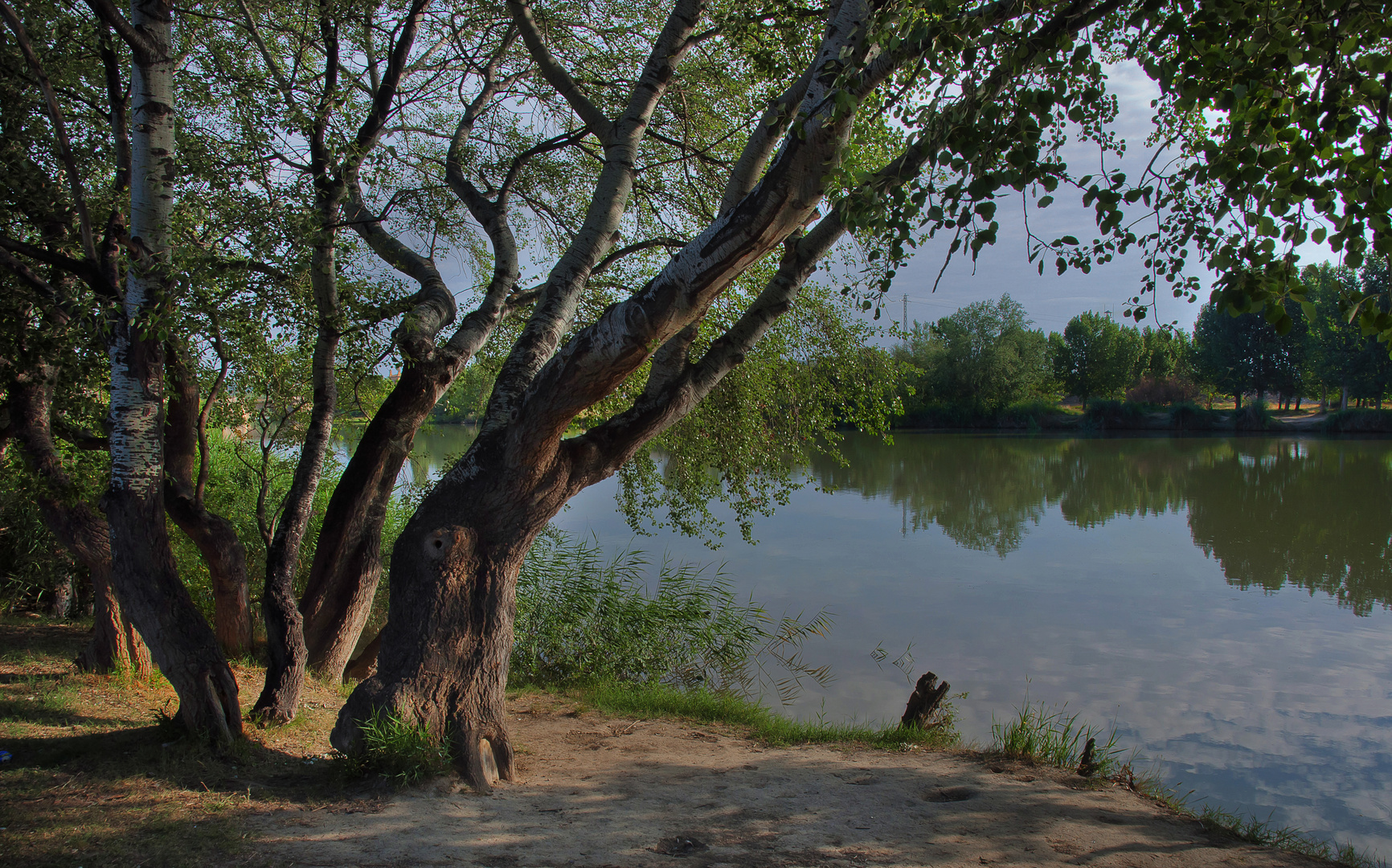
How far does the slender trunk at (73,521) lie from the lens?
4.86m

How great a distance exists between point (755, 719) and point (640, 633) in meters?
2.51

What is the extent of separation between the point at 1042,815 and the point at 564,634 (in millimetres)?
5831

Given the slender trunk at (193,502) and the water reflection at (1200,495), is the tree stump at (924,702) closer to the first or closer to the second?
the water reflection at (1200,495)

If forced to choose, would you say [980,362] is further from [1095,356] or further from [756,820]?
[756,820]

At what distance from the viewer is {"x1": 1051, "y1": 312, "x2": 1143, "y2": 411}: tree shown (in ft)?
180

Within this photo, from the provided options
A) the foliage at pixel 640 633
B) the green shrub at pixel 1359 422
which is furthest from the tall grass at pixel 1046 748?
the green shrub at pixel 1359 422

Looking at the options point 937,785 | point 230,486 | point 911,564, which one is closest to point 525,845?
point 937,785

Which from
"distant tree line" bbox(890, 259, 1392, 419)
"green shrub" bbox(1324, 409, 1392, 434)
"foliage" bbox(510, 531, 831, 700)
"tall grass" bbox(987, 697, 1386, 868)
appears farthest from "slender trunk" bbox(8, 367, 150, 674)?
"green shrub" bbox(1324, 409, 1392, 434)

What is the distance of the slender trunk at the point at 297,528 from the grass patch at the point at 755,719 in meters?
2.92

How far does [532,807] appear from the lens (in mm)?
3988

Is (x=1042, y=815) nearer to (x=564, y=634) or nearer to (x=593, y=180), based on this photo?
(x=564, y=634)

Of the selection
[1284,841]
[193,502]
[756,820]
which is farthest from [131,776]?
[1284,841]

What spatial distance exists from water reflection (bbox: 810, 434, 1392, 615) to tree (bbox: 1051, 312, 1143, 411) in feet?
57.3

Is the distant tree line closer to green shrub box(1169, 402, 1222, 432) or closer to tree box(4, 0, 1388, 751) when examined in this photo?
green shrub box(1169, 402, 1222, 432)
